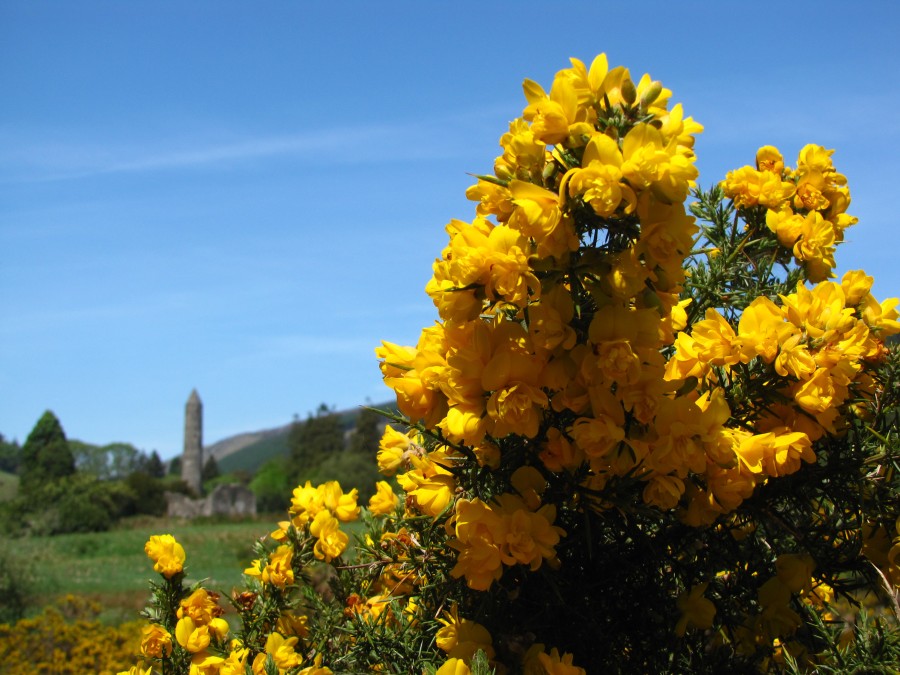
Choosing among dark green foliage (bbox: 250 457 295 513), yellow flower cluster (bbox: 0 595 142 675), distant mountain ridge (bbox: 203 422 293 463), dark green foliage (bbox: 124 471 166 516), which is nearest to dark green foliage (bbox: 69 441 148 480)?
dark green foliage (bbox: 250 457 295 513)

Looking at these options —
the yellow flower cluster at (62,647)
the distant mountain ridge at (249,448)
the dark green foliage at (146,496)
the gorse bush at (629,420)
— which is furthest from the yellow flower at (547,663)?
the distant mountain ridge at (249,448)

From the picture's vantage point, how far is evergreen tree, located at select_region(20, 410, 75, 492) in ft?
164

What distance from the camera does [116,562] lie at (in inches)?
936

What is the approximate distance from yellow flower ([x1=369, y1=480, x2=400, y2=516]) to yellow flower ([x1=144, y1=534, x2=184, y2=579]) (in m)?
0.62

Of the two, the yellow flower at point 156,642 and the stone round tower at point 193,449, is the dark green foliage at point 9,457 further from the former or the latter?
the yellow flower at point 156,642

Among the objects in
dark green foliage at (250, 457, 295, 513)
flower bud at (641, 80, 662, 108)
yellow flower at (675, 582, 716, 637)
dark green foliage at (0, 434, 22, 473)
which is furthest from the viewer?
dark green foliage at (0, 434, 22, 473)

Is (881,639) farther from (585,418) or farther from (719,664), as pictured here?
(585,418)

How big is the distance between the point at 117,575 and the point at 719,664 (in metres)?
22.3

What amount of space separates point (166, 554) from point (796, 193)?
1.97 meters

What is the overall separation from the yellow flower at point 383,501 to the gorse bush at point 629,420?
138mm

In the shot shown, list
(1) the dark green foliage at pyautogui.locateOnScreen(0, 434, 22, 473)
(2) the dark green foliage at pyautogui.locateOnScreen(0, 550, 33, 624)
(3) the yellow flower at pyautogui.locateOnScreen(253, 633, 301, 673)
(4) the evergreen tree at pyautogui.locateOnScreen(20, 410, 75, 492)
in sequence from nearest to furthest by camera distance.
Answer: (3) the yellow flower at pyautogui.locateOnScreen(253, 633, 301, 673) → (2) the dark green foliage at pyautogui.locateOnScreen(0, 550, 33, 624) → (4) the evergreen tree at pyautogui.locateOnScreen(20, 410, 75, 492) → (1) the dark green foliage at pyautogui.locateOnScreen(0, 434, 22, 473)

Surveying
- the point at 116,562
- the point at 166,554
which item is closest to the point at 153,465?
the point at 116,562

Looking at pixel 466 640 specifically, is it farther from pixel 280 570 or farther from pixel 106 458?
pixel 106 458

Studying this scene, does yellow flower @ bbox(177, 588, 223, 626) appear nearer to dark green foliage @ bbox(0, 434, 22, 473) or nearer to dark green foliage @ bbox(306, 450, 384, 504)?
dark green foliage @ bbox(306, 450, 384, 504)
